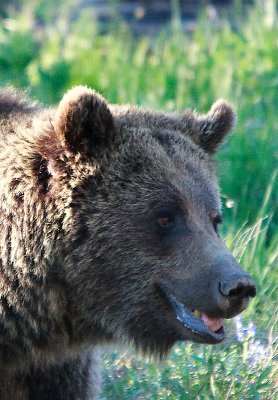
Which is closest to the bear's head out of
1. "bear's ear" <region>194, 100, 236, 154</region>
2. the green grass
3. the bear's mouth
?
the bear's mouth

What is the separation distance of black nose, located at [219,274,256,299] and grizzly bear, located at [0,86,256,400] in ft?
0.41

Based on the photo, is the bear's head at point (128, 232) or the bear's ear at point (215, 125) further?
the bear's ear at point (215, 125)

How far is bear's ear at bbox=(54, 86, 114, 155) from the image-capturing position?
453 cm

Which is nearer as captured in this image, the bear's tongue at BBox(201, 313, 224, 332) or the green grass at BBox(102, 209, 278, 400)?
the bear's tongue at BBox(201, 313, 224, 332)

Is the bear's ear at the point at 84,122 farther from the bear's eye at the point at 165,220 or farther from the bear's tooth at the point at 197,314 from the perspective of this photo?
the bear's tooth at the point at 197,314

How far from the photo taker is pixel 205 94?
31.4 ft

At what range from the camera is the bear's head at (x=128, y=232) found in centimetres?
452

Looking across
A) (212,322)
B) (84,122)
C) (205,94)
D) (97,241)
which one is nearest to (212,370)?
(212,322)

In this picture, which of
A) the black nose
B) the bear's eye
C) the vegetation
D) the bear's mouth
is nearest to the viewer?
the black nose

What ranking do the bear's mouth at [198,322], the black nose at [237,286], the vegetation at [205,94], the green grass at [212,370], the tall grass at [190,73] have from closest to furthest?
the black nose at [237,286] → the bear's mouth at [198,322] → the green grass at [212,370] → the vegetation at [205,94] → the tall grass at [190,73]

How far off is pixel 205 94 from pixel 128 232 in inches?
204

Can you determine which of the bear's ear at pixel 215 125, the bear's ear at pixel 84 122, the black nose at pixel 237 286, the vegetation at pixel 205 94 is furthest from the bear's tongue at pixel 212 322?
the bear's ear at pixel 215 125

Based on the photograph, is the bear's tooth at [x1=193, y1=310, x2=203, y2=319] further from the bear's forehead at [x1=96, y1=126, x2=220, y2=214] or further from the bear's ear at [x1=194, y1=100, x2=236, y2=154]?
the bear's ear at [x1=194, y1=100, x2=236, y2=154]

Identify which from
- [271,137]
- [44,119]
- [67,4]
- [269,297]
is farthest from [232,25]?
[44,119]
